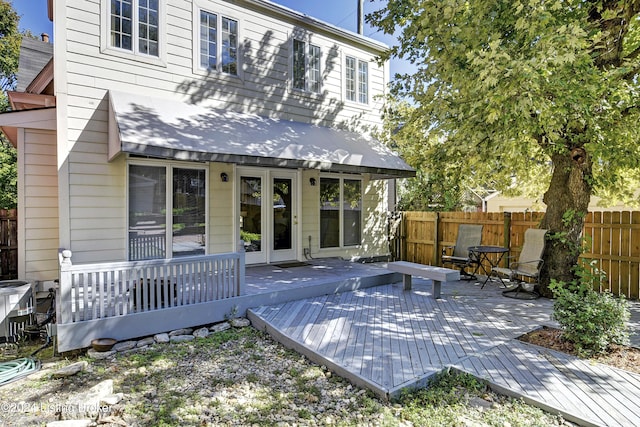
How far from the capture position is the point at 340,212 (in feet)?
34.1

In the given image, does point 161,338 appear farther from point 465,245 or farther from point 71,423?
point 465,245

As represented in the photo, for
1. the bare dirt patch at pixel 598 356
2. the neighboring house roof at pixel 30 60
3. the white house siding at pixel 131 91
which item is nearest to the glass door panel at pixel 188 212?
the white house siding at pixel 131 91

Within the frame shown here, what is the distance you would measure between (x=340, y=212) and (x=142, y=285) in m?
6.02

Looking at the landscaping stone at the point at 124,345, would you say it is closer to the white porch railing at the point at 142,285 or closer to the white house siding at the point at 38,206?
the white porch railing at the point at 142,285

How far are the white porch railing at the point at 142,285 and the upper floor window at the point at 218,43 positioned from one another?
15.5ft

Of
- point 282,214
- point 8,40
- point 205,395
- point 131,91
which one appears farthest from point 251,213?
point 8,40

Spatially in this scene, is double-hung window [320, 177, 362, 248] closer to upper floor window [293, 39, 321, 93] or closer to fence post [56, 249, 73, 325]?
upper floor window [293, 39, 321, 93]

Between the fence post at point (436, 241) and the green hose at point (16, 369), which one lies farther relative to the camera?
the fence post at point (436, 241)

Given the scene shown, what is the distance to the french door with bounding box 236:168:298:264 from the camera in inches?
344

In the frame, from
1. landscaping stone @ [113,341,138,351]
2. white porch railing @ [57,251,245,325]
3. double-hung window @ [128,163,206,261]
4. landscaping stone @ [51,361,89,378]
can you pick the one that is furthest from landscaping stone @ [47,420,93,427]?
double-hung window @ [128,163,206,261]

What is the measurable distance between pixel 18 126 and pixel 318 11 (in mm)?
12280

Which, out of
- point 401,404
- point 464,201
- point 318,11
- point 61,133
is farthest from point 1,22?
point 464,201

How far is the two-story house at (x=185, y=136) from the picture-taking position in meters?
6.59

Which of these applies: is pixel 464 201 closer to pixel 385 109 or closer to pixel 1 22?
pixel 385 109
